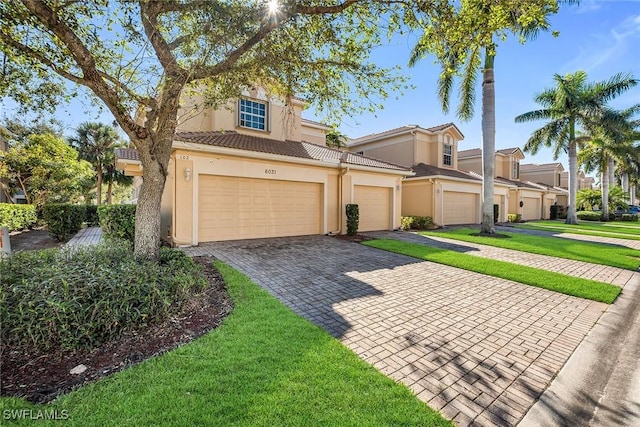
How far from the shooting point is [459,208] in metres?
20.2

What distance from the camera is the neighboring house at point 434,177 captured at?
18719 millimetres

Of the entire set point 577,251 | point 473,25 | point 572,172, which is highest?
point 473,25

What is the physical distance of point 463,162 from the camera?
91.9 ft

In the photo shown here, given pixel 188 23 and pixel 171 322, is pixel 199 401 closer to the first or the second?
pixel 171 322

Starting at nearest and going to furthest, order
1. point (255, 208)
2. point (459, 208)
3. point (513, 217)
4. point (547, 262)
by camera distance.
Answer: point (547, 262), point (255, 208), point (459, 208), point (513, 217)

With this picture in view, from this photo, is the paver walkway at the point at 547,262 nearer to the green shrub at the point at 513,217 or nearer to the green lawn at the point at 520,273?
the green lawn at the point at 520,273

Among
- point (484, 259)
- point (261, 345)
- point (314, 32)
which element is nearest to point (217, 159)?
point (314, 32)

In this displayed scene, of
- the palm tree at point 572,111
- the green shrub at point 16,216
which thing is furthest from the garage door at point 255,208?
the palm tree at point 572,111

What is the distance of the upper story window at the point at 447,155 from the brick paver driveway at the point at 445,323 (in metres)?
15.9

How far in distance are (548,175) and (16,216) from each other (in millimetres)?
49817

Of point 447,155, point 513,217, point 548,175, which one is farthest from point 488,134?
point 548,175

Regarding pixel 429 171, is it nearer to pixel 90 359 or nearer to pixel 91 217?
pixel 90 359

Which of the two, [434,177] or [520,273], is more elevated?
[434,177]

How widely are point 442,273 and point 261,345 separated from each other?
18.3 ft
